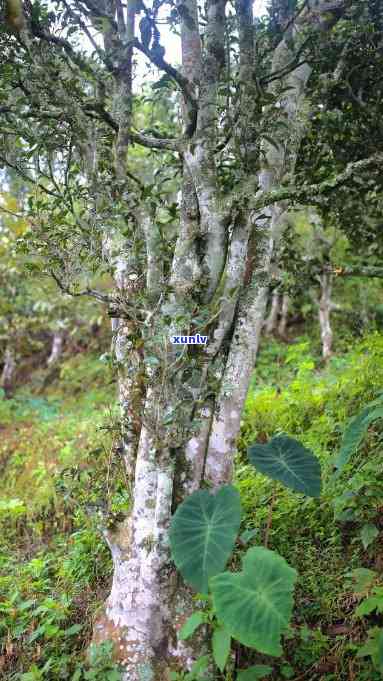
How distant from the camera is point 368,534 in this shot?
266cm

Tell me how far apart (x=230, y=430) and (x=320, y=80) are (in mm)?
2430

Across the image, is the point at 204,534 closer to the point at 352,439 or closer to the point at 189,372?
the point at 189,372

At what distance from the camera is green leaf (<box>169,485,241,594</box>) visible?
7.33 feet

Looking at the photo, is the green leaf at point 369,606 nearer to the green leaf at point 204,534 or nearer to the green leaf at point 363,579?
the green leaf at point 363,579

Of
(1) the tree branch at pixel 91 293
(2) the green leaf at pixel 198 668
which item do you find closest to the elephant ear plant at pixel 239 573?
(2) the green leaf at pixel 198 668

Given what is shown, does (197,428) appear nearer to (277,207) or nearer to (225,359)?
(225,359)

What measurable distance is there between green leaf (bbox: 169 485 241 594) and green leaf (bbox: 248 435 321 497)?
305 mm

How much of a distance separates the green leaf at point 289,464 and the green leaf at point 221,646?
2.39 feet

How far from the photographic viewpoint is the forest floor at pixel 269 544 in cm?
246

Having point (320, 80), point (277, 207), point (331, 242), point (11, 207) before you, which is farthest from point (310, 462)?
point (11, 207)

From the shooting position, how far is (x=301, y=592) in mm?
2793

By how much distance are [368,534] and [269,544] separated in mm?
663

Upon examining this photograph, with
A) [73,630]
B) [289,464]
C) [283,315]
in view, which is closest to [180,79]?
[289,464]

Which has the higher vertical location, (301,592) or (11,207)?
(11,207)
